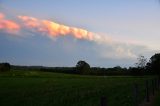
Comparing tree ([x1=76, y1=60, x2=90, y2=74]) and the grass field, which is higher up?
tree ([x1=76, y1=60, x2=90, y2=74])

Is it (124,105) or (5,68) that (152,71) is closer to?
(5,68)

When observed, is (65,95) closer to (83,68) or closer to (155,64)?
(155,64)

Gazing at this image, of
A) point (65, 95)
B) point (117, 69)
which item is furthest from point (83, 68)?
point (65, 95)

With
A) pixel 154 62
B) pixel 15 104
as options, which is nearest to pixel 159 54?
pixel 154 62

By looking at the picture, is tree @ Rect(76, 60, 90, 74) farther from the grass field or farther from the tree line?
the grass field

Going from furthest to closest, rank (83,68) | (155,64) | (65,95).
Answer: (83,68), (155,64), (65,95)

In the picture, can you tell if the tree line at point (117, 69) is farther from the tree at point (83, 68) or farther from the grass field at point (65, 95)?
the grass field at point (65, 95)

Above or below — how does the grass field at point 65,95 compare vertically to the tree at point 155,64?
below

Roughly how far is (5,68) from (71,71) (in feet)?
118

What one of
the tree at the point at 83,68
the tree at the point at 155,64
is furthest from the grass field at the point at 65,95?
the tree at the point at 83,68

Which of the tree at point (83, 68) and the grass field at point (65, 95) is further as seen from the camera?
the tree at point (83, 68)

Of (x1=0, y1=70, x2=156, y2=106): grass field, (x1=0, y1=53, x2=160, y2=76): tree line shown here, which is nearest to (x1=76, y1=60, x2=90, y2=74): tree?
(x1=0, y1=53, x2=160, y2=76): tree line

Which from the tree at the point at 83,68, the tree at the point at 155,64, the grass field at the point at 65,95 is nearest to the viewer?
the grass field at the point at 65,95

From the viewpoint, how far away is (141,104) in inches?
876
